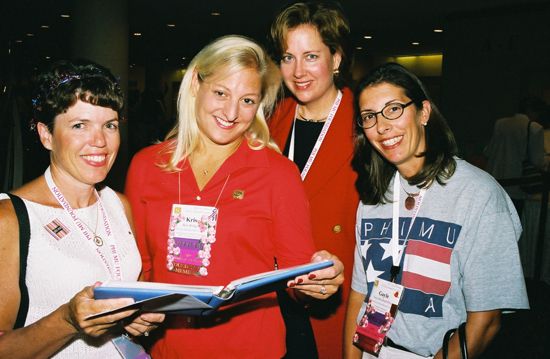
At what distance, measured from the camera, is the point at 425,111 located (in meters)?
2.11

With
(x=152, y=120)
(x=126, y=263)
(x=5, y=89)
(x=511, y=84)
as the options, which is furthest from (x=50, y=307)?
(x=511, y=84)

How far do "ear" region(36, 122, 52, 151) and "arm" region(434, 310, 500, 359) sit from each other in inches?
63.2

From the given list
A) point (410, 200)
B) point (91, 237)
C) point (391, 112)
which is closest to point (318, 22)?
point (391, 112)

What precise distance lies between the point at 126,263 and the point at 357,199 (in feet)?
3.68

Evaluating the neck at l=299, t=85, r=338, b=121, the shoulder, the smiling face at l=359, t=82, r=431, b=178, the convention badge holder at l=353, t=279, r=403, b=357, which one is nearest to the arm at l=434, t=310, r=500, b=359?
the convention badge holder at l=353, t=279, r=403, b=357

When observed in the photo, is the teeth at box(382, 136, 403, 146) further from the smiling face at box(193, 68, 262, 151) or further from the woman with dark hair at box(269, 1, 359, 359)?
the smiling face at box(193, 68, 262, 151)

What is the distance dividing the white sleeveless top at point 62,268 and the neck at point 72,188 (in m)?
0.04

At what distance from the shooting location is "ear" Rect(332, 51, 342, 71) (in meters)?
2.65

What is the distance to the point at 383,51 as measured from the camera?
695 inches

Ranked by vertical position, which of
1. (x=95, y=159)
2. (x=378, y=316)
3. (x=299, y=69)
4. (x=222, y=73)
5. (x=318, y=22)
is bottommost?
(x=378, y=316)

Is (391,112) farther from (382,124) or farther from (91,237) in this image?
(91,237)

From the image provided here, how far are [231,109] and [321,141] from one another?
2.30ft

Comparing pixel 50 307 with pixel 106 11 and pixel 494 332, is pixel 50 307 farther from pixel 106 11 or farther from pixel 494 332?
pixel 106 11

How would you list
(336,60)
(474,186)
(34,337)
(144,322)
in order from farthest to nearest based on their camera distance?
(336,60) < (474,186) < (144,322) < (34,337)
